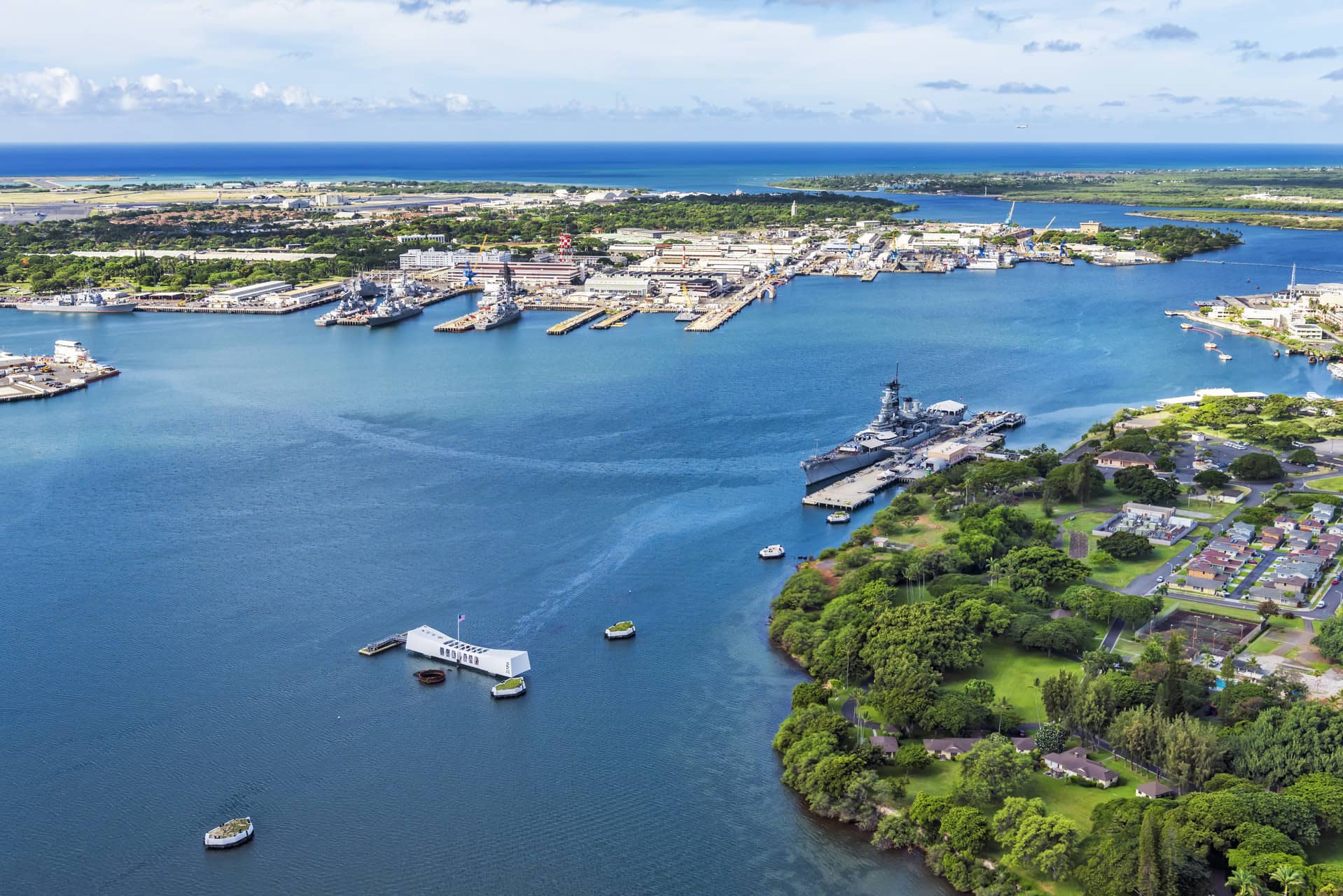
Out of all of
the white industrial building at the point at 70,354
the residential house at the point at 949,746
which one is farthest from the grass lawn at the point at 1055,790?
the white industrial building at the point at 70,354

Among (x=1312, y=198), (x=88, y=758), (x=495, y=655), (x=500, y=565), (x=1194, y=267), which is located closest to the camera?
(x=88, y=758)

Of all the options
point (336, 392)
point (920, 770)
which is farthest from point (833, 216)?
point (920, 770)

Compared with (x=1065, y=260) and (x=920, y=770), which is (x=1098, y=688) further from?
(x=1065, y=260)

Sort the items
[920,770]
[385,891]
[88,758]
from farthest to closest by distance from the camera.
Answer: [88,758]
[920,770]
[385,891]

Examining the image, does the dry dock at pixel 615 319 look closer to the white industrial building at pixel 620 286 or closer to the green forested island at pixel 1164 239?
the white industrial building at pixel 620 286

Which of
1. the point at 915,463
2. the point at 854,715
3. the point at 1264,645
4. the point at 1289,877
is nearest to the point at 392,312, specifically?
the point at 915,463

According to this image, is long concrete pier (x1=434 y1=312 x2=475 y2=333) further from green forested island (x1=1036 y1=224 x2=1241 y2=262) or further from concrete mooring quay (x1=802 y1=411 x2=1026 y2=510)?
green forested island (x1=1036 y1=224 x2=1241 y2=262)

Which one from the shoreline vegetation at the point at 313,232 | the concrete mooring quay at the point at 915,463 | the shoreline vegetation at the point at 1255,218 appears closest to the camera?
the concrete mooring quay at the point at 915,463
